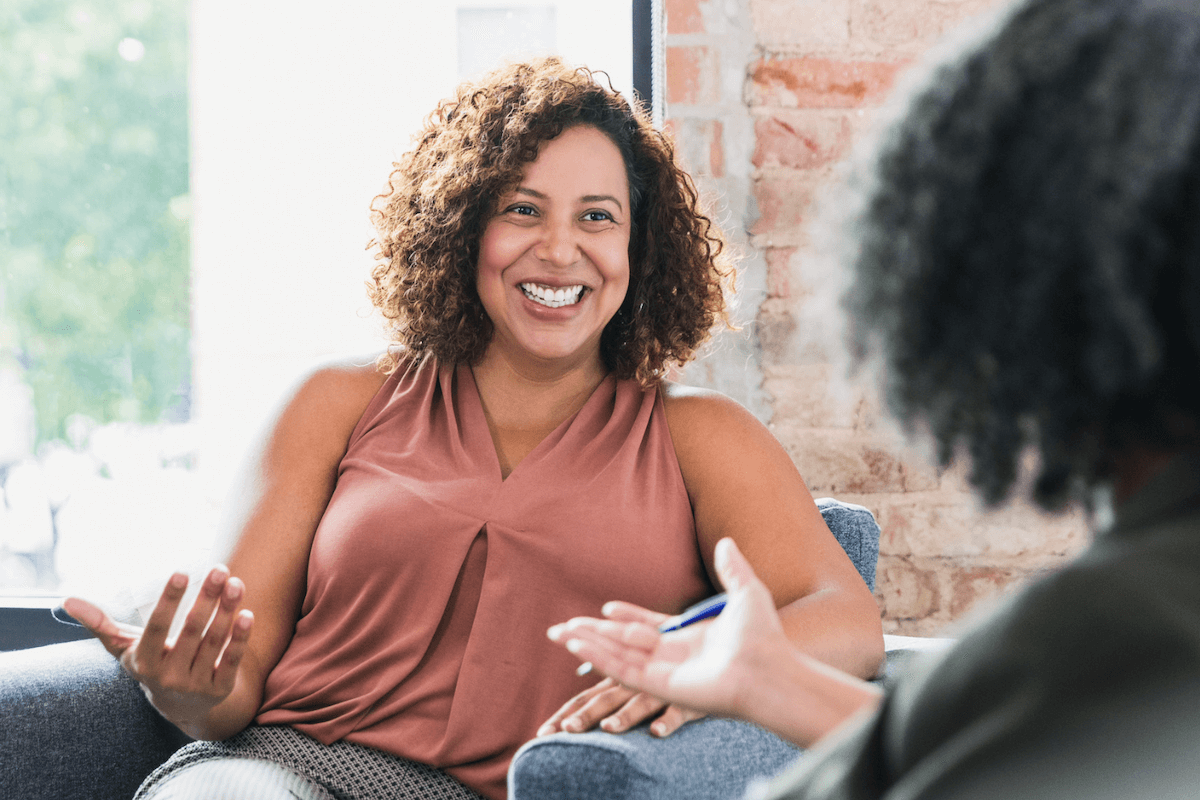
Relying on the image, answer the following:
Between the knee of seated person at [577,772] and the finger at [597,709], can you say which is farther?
the finger at [597,709]

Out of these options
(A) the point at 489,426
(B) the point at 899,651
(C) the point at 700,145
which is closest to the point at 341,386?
(A) the point at 489,426

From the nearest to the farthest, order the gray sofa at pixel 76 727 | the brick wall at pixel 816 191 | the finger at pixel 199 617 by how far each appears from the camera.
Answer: the finger at pixel 199 617
the gray sofa at pixel 76 727
the brick wall at pixel 816 191

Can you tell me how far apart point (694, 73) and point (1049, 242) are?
1286mm

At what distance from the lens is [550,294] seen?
4.40 feet

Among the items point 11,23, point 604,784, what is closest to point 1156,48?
point 604,784

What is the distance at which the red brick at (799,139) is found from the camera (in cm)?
162

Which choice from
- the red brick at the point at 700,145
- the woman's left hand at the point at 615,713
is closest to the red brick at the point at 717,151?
the red brick at the point at 700,145

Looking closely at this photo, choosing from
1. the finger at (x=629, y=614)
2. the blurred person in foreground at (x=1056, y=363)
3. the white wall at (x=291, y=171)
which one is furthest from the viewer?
the white wall at (x=291, y=171)

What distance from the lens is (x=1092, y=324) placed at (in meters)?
0.42

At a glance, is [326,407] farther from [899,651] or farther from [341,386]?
[899,651]

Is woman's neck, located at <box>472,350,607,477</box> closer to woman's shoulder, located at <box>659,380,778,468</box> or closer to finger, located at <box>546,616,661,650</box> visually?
woman's shoulder, located at <box>659,380,778,468</box>

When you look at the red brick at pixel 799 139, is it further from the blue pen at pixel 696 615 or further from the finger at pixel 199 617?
the finger at pixel 199 617

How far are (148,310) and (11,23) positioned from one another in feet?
2.07

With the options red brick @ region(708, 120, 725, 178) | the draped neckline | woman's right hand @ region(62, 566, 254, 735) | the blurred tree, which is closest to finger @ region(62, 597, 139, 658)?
woman's right hand @ region(62, 566, 254, 735)
